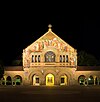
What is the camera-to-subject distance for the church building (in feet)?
245

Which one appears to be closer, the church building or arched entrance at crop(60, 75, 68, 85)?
the church building

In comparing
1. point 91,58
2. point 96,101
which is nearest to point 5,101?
point 96,101

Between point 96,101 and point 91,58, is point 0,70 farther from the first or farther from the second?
point 96,101

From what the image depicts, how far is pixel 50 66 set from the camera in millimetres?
74812

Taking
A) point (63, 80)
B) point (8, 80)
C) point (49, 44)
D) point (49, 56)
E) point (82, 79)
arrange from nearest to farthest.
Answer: point (49, 44) < point (49, 56) < point (63, 80) < point (8, 80) < point (82, 79)

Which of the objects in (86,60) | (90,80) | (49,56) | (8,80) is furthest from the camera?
(86,60)

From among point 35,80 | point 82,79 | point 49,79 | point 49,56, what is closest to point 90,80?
point 82,79

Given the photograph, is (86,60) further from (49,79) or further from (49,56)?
(49,56)

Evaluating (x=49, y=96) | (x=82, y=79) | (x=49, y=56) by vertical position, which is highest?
(x=49, y=56)

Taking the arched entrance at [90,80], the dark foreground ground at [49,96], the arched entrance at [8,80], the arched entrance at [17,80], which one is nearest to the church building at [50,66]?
the arched entrance at [17,80]

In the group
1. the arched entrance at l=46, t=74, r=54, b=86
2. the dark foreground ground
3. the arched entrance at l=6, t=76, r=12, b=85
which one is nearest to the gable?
the arched entrance at l=46, t=74, r=54, b=86

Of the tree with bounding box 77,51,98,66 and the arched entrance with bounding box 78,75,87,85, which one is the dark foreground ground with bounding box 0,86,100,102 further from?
the tree with bounding box 77,51,98,66

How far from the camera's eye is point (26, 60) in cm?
7581

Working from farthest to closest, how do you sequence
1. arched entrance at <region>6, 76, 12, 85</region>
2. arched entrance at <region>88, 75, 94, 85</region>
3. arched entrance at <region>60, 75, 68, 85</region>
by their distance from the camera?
arched entrance at <region>88, 75, 94, 85</region>
arched entrance at <region>6, 76, 12, 85</region>
arched entrance at <region>60, 75, 68, 85</region>
